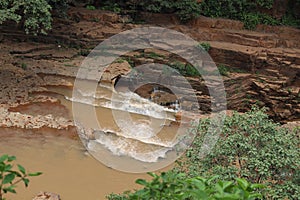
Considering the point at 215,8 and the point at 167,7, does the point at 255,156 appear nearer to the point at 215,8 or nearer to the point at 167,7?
the point at 167,7

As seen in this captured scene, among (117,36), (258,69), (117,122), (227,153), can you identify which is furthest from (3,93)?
(258,69)

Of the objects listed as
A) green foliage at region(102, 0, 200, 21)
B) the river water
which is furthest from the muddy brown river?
green foliage at region(102, 0, 200, 21)

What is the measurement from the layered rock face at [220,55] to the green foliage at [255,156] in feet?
19.3

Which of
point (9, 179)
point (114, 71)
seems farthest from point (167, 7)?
point (9, 179)

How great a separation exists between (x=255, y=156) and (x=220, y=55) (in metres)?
8.61

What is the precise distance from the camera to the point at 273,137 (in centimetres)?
508

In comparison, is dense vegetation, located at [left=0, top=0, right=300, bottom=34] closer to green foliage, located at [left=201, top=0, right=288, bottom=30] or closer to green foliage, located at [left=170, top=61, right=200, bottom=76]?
green foliage, located at [left=201, top=0, right=288, bottom=30]

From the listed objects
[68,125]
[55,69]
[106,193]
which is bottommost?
[106,193]

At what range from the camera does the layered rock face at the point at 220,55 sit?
12.2m

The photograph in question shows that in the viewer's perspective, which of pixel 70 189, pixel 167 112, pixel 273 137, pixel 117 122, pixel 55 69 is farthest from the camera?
pixel 55 69

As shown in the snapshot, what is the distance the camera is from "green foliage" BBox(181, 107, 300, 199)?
15.8 ft

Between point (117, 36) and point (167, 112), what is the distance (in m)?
4.15

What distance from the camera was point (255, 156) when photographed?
16.3ft

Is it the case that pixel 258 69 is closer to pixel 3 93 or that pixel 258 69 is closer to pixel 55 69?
pixel 55 69
